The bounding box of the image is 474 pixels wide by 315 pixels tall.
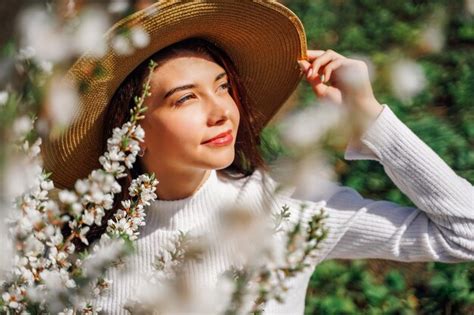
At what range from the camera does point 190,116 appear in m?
1.80

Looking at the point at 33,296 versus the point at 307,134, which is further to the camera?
the point at 307,134

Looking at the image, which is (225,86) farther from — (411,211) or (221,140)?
(411,211)

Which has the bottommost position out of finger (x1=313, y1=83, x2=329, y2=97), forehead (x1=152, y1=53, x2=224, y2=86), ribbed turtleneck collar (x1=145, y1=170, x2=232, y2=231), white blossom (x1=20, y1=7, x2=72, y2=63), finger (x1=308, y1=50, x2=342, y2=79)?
ribbed turtleneck collar (x1=145, y1=170, x2=232, y2=231)

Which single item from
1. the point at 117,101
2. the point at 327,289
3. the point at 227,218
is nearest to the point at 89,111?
the point at 117,101

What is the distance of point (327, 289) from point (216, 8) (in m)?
1.36

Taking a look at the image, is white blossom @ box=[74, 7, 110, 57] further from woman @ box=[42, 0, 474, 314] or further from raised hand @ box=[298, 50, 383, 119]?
raised hand @ box=[298, 50, 383, 119]

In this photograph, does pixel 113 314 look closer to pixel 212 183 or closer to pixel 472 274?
pixel 212 183

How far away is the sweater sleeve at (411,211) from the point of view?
186 cm

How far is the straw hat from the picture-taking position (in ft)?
5.90

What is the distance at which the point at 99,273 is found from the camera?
1.35m

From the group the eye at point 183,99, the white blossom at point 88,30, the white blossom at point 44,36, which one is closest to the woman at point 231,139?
the eye at point 183,99

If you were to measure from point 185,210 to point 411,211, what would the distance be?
523 millimetres

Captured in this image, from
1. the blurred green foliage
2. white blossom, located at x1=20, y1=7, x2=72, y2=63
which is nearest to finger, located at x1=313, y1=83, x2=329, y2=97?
the blurred green foliage

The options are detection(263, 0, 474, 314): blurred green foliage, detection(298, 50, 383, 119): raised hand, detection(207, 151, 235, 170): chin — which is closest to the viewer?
detection(207, 151, 235, 170): chin
